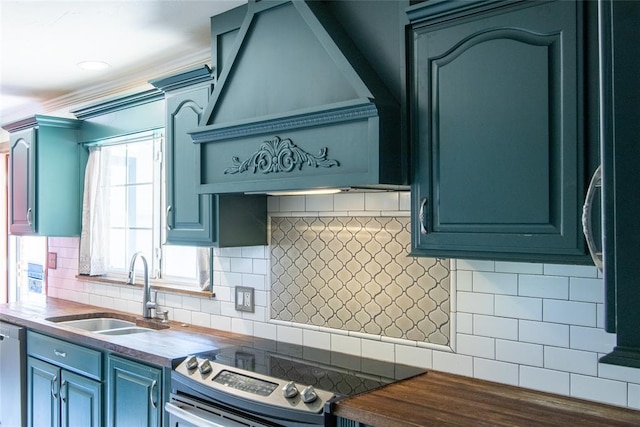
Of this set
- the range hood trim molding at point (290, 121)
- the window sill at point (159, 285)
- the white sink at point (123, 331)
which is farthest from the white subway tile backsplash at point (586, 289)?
the white sink at point (123, 331)

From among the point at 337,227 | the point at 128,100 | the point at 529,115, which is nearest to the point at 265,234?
the point at 337,227

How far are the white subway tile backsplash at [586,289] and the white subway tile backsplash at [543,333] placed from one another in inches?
4.6

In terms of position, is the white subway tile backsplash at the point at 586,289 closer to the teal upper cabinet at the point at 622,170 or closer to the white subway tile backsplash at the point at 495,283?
the white subway tile backsplash at the point at 495,283

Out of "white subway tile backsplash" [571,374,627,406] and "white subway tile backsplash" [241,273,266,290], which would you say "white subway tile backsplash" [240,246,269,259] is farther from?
"white subway tile backsplash" [571,374,627,406]

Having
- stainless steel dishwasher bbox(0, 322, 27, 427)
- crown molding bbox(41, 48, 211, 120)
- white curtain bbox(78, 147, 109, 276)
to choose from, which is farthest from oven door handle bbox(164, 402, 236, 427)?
white curtain bbox(78, 147, 109, 276)

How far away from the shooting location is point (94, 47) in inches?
130

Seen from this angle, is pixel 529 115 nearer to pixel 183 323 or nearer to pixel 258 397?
pixel 258 397

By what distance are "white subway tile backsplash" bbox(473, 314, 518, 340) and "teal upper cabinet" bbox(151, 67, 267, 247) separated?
1.24m

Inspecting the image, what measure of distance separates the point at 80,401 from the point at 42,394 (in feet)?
1.61

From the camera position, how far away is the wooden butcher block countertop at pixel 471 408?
173 cm

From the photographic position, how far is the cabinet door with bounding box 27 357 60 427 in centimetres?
331

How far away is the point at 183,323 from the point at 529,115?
8.06 feet

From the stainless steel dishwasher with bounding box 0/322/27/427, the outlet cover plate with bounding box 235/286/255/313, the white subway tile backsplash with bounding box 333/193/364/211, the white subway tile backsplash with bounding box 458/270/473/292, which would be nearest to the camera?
the white subway tile backsplash with bounding box 458/270/473/292

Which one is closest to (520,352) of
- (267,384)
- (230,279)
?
(267,384)
